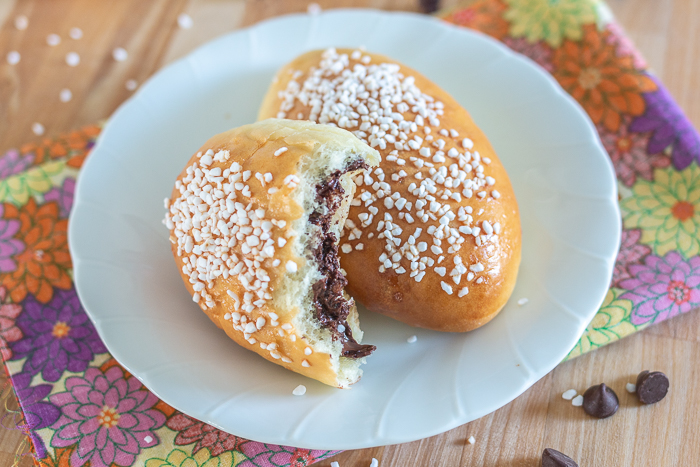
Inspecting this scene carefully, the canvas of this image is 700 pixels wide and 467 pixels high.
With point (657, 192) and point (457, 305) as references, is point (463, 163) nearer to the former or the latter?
point (457, 305)

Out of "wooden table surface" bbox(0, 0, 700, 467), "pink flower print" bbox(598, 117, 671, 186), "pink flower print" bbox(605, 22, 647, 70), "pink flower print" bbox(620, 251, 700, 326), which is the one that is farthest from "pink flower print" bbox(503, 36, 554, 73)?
"pink flower print" bbox(620, 251, 700, 326)

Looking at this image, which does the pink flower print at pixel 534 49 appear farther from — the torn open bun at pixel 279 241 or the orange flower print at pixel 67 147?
the orange flower print at pixel 67 147

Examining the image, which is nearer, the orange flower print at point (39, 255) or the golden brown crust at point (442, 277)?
the golden brown crust at point (442, 277)

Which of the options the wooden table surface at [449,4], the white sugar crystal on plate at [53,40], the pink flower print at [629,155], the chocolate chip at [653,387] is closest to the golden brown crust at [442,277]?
the wooden table surface at [449,4]

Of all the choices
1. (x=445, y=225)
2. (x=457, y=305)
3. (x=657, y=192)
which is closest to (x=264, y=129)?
(x=445, y=225)

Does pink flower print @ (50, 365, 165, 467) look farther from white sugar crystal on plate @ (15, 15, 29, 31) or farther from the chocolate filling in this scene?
white sugar crystal on plate @ (15, 15, 29, 31)

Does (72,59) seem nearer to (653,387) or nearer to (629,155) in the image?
(629,155)
